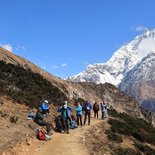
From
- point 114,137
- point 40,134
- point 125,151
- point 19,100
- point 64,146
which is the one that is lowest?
point 125,151

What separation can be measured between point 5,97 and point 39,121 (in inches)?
176

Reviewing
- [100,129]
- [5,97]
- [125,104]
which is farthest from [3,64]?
[125,104]

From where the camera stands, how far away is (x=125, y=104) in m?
85.2

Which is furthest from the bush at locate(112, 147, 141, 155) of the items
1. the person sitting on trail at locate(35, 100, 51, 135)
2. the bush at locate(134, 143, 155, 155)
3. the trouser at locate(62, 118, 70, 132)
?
the person sitting on trail at locate(35, 100, 51, 135)

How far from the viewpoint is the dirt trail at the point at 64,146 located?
73.7ft

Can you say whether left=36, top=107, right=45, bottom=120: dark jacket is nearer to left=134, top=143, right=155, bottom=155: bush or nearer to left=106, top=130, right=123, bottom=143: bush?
left=106, top=130, right=123, bottom=143: bush

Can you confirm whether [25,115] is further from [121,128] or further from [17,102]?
[121,128]

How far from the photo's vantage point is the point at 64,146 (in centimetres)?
2367

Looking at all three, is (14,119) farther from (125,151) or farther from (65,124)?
(125,151)

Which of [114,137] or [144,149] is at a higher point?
[114,137]

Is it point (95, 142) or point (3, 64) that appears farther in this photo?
point (3, 64)

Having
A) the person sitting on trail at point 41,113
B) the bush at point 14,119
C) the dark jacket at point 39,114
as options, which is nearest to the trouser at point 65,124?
the person sitting on trail at point 41,113

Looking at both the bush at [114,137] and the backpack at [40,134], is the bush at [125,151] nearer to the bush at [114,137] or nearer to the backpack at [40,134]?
the bush at [114,137]

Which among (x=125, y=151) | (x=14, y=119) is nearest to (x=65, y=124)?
(x=14, y=119)
